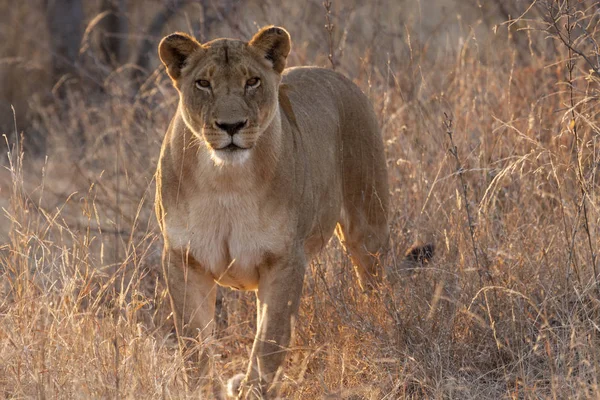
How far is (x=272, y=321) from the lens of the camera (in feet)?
12.0

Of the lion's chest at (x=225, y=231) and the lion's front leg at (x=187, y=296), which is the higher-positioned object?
the lion's chest at (x=225, y=231)

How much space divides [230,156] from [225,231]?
31cm

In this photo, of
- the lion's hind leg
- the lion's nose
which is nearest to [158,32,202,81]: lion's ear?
the lion's nose

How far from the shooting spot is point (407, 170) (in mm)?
5387

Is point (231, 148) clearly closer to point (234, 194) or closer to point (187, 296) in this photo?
point (234, 194)

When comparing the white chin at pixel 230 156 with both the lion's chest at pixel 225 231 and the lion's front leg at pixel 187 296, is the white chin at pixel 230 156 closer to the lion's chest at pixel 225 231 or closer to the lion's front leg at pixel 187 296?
the lion's chest at pixel 225 231

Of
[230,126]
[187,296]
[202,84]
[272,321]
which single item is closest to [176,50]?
[202,84]

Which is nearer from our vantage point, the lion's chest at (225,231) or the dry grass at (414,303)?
the dry grass at (414,303)

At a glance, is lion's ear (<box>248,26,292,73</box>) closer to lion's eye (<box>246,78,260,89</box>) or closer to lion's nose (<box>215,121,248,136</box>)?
lion's eye (<box>246,78,260,89</box>)

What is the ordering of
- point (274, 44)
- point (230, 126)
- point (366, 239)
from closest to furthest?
point (230, 126) → point (274, 44) → point (366, 239)

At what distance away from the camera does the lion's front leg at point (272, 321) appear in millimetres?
3596

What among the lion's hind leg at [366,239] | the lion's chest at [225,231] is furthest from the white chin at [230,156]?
the lion's hind leg at [366,239]

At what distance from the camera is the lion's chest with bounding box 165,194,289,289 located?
3.62 m

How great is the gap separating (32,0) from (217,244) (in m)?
10.0
